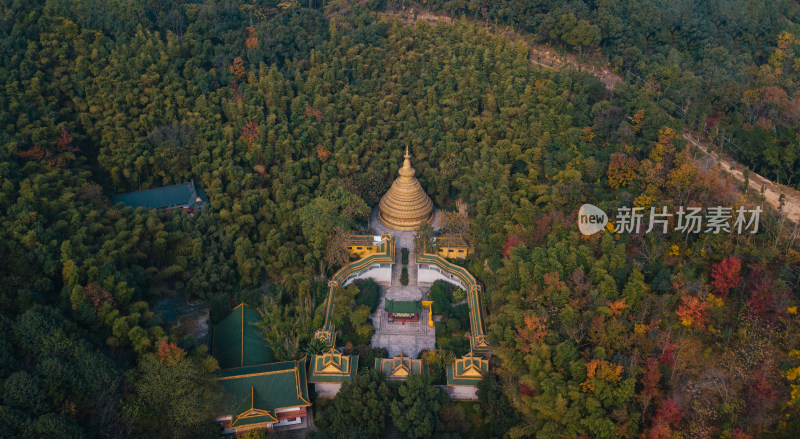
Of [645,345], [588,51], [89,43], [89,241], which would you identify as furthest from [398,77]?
[645,345]

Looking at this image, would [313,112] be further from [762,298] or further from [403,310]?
[762,298]

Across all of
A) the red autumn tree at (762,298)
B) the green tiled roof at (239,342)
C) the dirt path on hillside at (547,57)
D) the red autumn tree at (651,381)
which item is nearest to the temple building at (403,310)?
the green tiled roof at (239,342)

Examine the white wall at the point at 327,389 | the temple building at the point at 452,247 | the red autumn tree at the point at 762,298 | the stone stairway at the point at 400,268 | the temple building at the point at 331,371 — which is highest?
the red autumn tree at the point at 762,298

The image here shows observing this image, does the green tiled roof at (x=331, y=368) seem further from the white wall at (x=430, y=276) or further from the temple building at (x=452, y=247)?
the temple building at (x=452, y=247)

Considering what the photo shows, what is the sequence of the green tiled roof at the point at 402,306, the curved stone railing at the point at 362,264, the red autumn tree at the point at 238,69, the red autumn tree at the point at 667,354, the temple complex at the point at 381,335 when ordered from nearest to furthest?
the red autumn tree at the point at 667,354 → the temple complex at the point at 381,335 → the green tiled roof at the point at 402,306 → the curved stone railing at the point at 362,264 → the red autumn tree at the point at 238,69

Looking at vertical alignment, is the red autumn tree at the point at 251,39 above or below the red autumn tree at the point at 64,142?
above

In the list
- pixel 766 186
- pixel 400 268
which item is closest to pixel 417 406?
pixel 400 268
